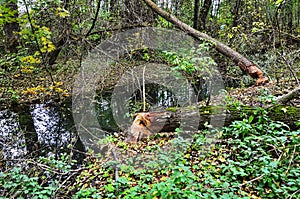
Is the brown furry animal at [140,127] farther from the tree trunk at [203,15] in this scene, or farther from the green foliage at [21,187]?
the tree trunk at [203,15]

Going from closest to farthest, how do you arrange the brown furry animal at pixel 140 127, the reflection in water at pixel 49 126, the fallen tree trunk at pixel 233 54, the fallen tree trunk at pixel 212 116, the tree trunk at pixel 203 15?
the fallen tree trunk at pixel 212 116
the brown furry animal at pixel 140 127
the reflection in water at pixel 49 126
the fallen tree trunk at pixel 233 54
the tree trunk at pixel 203 15

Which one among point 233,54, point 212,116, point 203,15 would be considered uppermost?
point 203,15

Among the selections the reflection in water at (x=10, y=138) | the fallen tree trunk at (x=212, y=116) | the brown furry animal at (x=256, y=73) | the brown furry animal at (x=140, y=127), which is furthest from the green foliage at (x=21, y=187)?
the brown furry animal at (x=256, y=73)

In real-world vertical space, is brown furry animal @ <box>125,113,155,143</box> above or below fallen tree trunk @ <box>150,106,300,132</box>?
below

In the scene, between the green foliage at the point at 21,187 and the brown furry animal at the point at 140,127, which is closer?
the green foliage at the point at 21,187

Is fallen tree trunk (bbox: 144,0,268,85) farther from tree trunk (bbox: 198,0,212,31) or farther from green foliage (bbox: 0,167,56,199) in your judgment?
green foliage (bbox: 0,167,56,199)

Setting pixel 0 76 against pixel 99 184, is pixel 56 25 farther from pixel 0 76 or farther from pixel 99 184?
pixel 99 184

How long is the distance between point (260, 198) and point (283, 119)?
4.73 feet

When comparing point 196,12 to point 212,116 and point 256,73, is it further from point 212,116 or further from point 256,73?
point 212,116

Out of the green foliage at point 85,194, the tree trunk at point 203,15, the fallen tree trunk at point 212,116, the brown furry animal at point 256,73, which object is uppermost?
the tree trunk at point 203,15

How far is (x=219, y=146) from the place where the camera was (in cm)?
347

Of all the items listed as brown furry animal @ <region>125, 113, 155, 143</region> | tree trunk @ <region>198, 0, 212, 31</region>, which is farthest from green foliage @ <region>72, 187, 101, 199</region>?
tree trunk @ <region>198, 0, 212, 31</region>

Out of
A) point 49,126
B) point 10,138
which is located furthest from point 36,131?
point 10,138

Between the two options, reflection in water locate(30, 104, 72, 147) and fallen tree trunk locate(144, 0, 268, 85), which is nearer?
reflection in water locate(30, 104, 72, 147)
